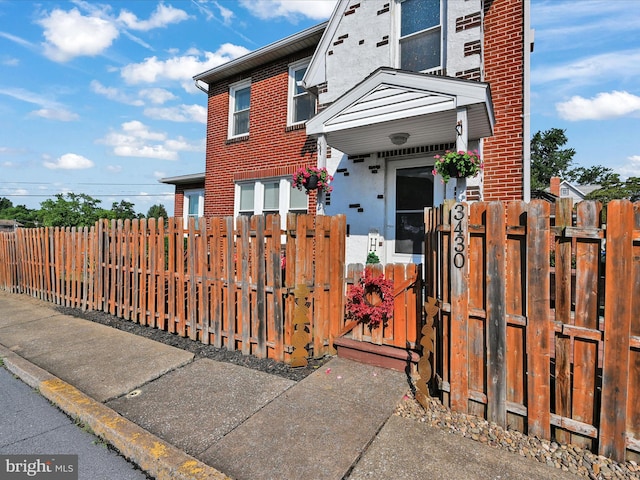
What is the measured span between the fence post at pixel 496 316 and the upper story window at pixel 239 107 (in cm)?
874

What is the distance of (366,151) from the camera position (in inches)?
268

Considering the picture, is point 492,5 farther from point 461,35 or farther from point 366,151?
point 366,151

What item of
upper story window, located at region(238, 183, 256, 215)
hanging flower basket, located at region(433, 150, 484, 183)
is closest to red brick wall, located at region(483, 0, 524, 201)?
hanging flower basket, located at region(433, 150, 484, 183)

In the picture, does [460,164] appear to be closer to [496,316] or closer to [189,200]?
[496,316]

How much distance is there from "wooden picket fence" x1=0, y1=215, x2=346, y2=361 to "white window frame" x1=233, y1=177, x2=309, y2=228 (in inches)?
139

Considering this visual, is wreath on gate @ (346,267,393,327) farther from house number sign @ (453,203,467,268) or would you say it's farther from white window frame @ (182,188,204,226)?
white window frame @ (182,188,204,226)

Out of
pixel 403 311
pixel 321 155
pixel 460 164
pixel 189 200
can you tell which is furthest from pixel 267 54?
pixel 403 311

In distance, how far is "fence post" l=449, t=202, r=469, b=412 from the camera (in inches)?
117

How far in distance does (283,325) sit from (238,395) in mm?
1029

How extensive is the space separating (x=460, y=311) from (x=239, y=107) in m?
9.60

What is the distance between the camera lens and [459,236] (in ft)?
9.89

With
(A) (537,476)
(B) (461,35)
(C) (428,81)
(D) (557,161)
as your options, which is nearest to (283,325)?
(A) (537,476)

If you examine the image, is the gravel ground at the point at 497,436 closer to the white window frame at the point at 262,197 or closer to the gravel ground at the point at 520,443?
the gravel ground at the point at 520,443

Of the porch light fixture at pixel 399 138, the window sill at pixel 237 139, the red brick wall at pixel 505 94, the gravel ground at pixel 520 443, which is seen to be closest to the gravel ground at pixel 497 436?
the gravel ground at pixel 520 443
